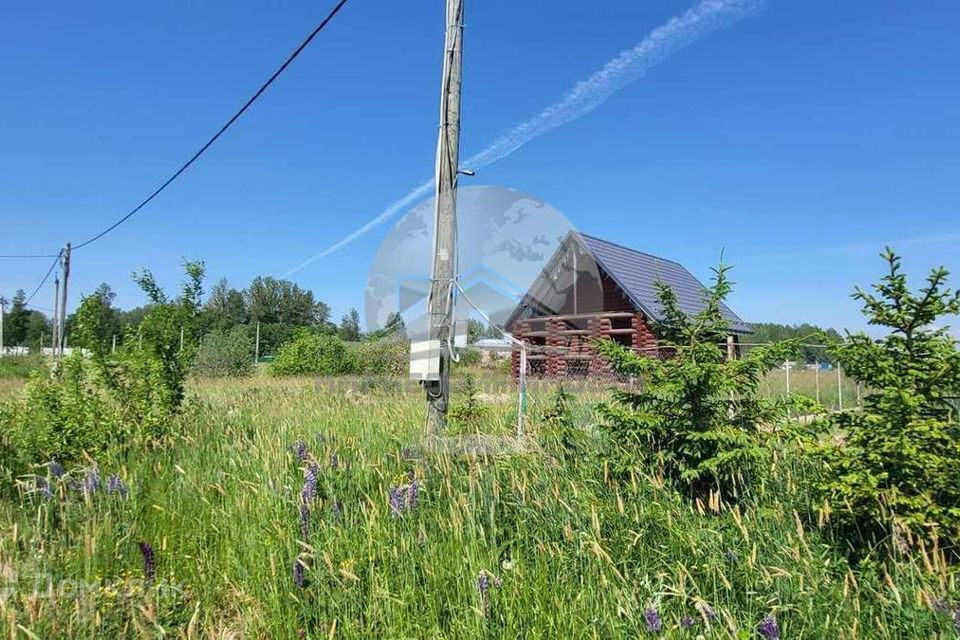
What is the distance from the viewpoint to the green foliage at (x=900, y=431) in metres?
2.35

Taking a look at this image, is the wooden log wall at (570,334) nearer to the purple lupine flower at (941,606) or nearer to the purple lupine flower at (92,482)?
the purple lupine flower at (92,482)

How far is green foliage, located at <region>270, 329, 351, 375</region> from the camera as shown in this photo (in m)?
24.5

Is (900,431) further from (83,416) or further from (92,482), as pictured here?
(83,416)

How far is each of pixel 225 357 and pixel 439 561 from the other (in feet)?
76.5

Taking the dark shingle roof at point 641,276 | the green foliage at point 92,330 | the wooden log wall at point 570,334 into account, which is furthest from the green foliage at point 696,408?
the wooden log wall at point 570,334

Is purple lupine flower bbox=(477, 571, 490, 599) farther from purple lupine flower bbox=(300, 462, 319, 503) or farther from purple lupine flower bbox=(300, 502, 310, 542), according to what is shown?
purple lupine flower bbox=(300, 462, 319, 503)

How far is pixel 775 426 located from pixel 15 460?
19.9ft

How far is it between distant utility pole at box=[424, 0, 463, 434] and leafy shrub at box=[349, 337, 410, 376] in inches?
567

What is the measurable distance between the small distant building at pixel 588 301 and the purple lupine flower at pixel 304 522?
1309 centimetres

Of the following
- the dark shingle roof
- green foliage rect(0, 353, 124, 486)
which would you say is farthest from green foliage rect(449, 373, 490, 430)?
the dark shingle roof

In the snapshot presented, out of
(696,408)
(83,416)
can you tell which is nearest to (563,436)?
(696,408)

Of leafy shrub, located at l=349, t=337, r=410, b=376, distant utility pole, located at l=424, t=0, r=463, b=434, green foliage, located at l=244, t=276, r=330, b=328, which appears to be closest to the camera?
distant utility pole, located at l=424, t=0, r=463, b=434

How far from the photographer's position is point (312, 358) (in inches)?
979

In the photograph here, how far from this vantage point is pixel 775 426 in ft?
10.5
